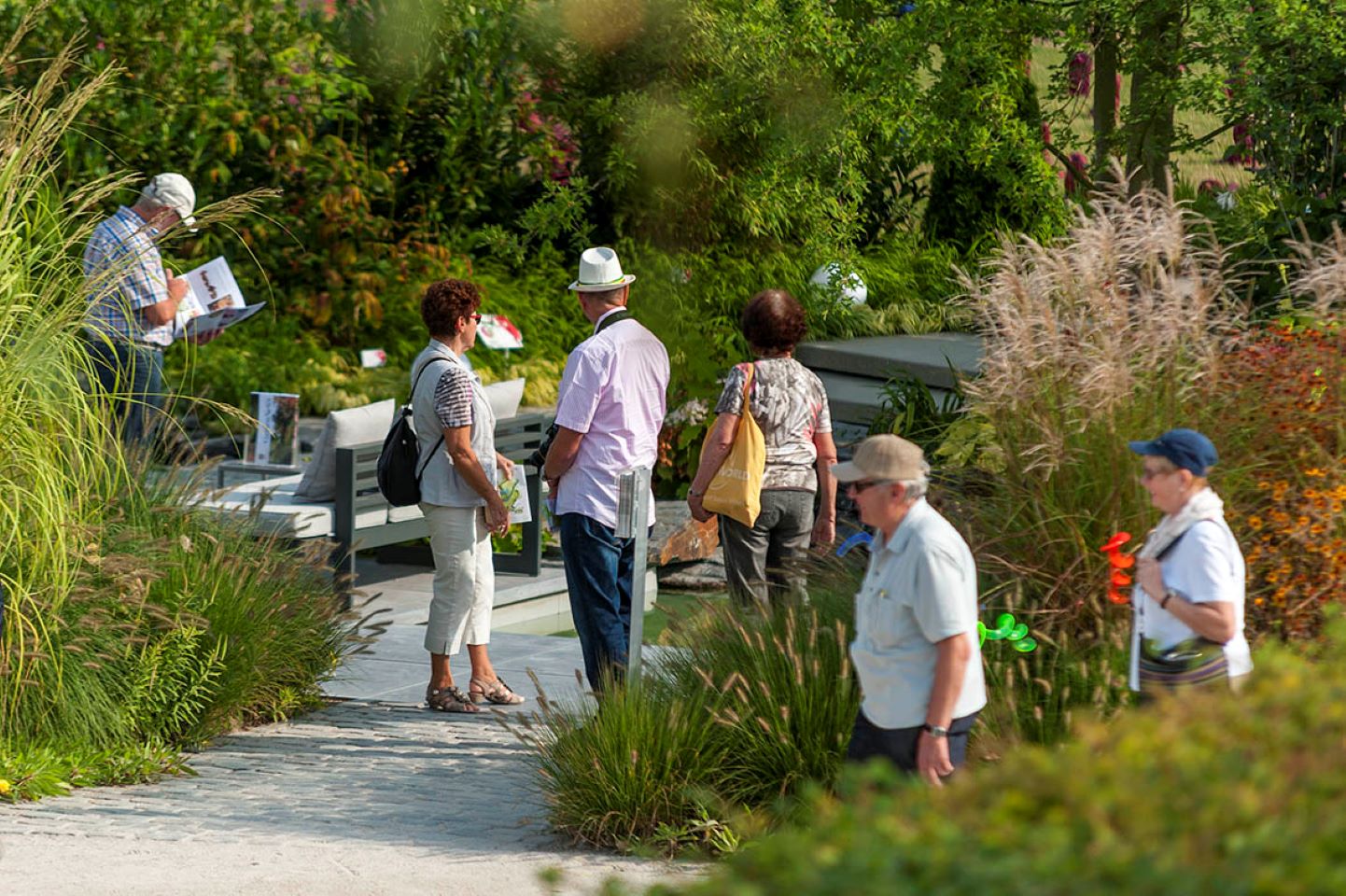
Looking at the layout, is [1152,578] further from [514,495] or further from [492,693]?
[492,693]

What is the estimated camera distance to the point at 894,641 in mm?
4609

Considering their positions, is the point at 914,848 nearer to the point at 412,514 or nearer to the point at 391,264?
the point at 412,514

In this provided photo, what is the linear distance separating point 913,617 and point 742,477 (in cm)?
232

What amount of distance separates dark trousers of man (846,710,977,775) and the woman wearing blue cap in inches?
20.3

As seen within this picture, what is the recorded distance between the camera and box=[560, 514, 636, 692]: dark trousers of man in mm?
6906

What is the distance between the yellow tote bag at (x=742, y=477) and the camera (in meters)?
6.86

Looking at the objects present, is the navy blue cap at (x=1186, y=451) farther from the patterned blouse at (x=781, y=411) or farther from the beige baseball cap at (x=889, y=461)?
the patterned blouse at (x=781, y=411)

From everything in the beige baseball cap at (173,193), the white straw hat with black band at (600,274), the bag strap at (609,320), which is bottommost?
the bag strap at (609,320)

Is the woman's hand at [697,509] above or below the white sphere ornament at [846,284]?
below

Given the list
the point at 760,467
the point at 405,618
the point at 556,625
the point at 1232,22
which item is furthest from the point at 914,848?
the point at 1232,22

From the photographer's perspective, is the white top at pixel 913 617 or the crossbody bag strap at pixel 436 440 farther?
the crossbody bag strap at pixel 436 440

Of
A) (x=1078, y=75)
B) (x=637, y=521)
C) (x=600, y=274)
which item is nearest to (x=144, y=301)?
(x=600, y=274)

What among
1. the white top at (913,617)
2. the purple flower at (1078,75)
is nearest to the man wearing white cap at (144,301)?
the white top at (913,617)

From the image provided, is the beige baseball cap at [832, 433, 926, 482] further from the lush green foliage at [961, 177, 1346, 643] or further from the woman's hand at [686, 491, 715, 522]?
the woman's hand at [686, 491, 715, 522]
